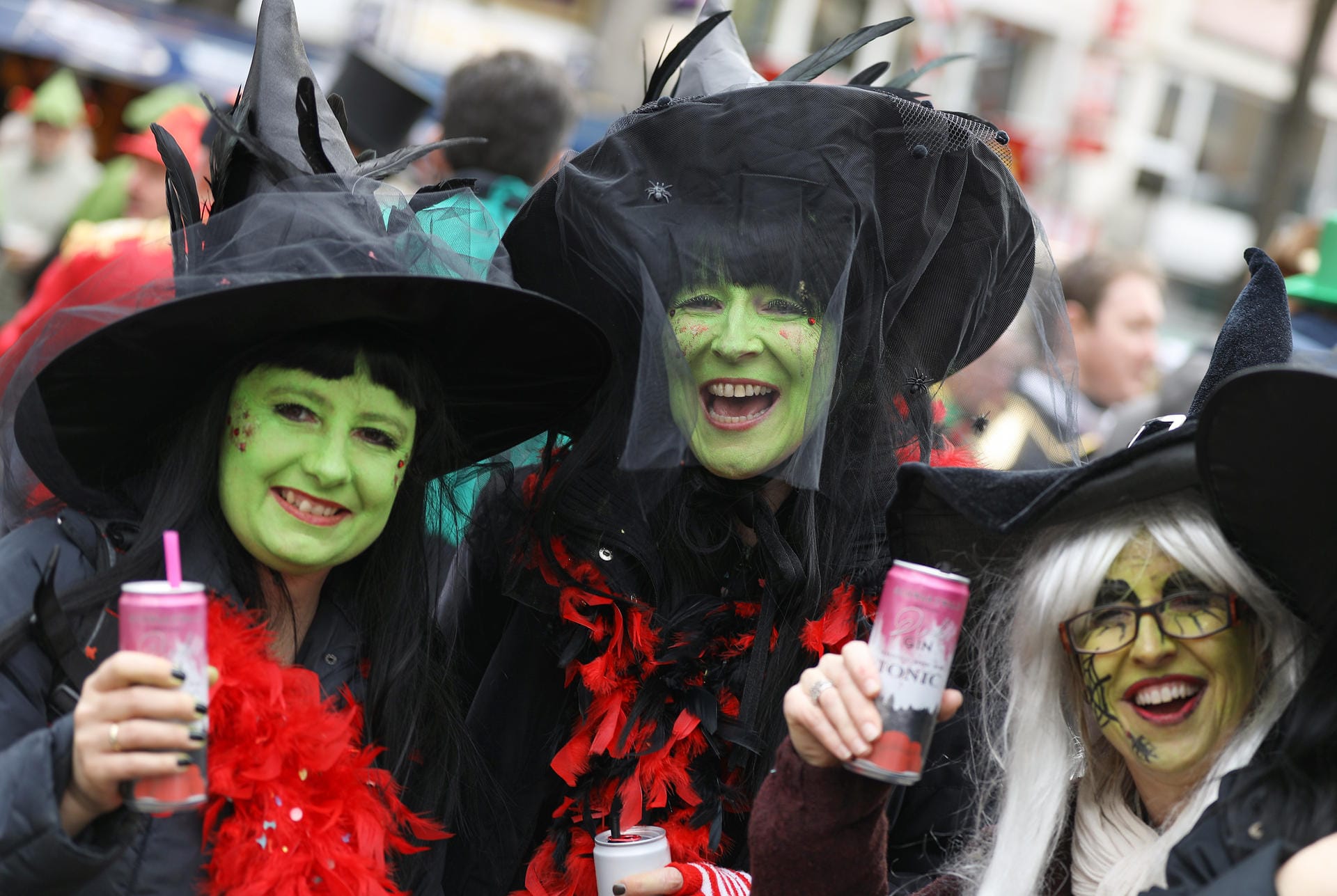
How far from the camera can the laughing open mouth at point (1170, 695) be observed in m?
1.88

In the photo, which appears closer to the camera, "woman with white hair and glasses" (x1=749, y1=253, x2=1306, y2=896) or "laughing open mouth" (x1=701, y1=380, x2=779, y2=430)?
"woman with white hair and glasses" (x1=749, y1=253, x2=1306, y2=896)

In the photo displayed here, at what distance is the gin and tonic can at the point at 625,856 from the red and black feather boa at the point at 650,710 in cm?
12

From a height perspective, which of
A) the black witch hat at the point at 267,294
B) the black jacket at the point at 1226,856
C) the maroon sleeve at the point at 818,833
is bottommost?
the maroon sleeve at the point at 818,833

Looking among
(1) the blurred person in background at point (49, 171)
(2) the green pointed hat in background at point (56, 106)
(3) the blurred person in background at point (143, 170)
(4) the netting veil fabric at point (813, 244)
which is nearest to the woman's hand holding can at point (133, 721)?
(4) the netting veil fabric at point (813, 244)

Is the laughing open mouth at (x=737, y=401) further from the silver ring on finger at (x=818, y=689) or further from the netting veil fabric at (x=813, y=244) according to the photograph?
the silver ring on finger at (x=818, y=689)

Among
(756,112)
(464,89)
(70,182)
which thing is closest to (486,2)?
(70,182)

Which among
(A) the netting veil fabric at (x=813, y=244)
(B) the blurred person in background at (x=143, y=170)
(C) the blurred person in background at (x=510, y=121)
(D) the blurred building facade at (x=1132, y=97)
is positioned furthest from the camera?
(D) the blurred building facade at (x=1132, y=97)

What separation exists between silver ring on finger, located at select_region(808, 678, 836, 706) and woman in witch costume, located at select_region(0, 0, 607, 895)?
79 centimetres

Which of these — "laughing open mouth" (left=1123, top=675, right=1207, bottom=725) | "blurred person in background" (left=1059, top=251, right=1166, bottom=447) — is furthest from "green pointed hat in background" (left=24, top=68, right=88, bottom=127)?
"laughing open mouth" (left=1123, top=675, right=1207, bottom=725)

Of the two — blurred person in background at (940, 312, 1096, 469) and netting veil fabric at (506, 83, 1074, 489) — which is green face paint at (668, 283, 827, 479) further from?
→ blurred person in background at (940, 312, 1096, 469)

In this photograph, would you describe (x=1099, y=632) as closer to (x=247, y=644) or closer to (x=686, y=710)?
(x=686, y=710)

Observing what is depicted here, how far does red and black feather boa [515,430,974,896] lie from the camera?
2.48 m

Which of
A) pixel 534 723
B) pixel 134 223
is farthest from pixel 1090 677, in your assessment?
pixel 134 223

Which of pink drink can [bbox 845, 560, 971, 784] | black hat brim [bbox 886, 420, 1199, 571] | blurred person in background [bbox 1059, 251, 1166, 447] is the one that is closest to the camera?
pink drink can [bbox 845, 560, 971, 784]
